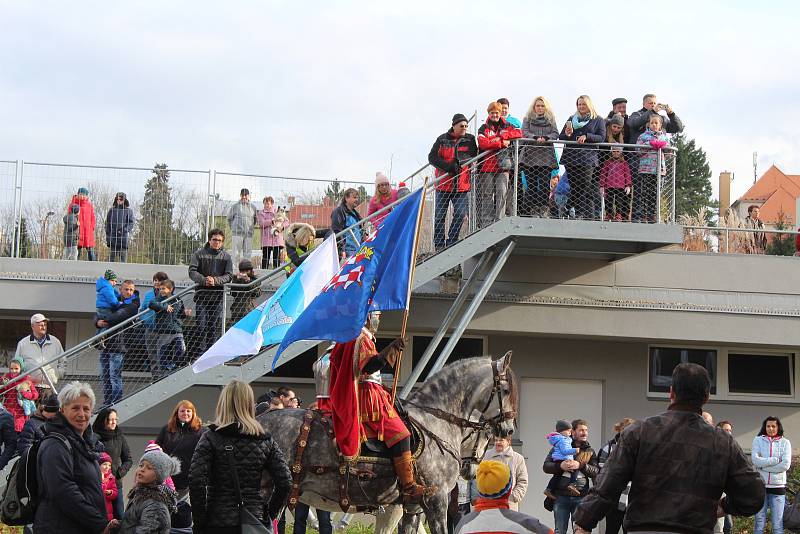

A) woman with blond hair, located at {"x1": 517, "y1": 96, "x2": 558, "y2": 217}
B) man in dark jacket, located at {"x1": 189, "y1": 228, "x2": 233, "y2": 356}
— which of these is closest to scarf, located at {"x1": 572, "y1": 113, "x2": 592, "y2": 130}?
woman with blond hair, located at {"x1": 517, "y1": 96, "x2": 558, "y2": 217}

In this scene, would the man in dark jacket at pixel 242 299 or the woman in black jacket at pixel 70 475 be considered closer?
the woman in black jacket at pixel 70 475

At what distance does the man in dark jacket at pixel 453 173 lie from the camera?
1684 cm

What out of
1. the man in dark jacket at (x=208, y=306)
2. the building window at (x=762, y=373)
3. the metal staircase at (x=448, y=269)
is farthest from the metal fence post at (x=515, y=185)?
the building window at (x=762, y=373)

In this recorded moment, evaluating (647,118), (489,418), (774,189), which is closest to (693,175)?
(774,189)

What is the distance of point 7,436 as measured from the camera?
14.0 m

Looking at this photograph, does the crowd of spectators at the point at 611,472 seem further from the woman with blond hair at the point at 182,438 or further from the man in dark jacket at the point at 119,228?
the man in dark jacket at the point at 119,228

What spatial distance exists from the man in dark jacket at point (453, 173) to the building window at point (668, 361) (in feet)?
18.7

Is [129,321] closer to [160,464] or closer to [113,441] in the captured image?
[113,441]

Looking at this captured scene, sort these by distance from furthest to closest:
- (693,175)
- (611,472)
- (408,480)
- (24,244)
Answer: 1. (693,175)
2. (24,244)
3. (408,480)
4. (611,472)

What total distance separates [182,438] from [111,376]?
393 centimetres

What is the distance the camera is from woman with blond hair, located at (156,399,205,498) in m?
12.2

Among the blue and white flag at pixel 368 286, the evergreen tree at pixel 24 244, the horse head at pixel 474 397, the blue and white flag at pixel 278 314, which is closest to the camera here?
the blue and white flag at pixel 368 286

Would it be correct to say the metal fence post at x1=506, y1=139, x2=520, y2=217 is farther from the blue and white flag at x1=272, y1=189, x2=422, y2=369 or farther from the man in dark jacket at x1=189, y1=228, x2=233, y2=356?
the blue and white flag at x1=272, y1=189, x2=422, y2=369

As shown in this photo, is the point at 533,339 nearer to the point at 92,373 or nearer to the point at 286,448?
the point at 92,373
